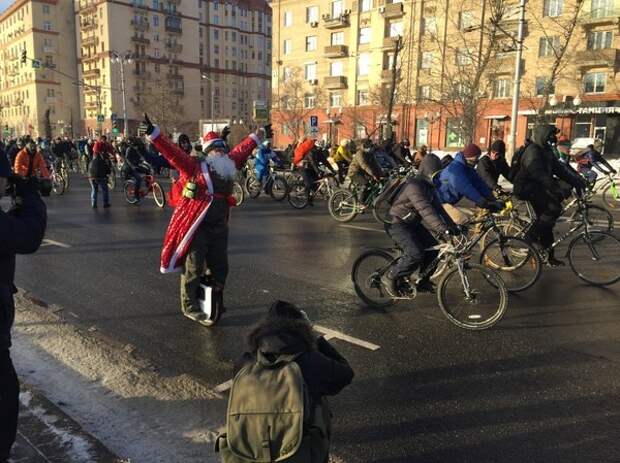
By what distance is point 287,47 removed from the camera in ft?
209

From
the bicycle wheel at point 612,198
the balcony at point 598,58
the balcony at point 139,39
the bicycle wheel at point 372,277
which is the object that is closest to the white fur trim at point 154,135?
the bicycle wheel at point 372,277

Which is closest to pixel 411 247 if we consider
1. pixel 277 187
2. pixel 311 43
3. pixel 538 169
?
pixel 538 169

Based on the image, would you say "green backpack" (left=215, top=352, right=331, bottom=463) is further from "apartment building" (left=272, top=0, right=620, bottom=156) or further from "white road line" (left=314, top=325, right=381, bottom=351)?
"apartment building" (left=272, top=0, right=620, bottom=156)

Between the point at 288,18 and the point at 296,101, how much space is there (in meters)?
11.0

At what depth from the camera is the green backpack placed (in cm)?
208

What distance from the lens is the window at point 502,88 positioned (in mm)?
44219

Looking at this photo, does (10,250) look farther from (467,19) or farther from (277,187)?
(467,19)

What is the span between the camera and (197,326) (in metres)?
5.31

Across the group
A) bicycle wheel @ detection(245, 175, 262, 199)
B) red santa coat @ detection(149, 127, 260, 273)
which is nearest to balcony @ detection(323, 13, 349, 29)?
bicycle wheel @ detection(245, 175, 262, 199)

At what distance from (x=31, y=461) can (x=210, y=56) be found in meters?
110

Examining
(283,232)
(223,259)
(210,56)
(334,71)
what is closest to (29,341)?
(223,259)

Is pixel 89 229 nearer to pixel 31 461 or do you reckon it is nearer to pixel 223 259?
pixel 223 259

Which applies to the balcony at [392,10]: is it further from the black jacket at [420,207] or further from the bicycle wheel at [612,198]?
the black jacket at [420,207]

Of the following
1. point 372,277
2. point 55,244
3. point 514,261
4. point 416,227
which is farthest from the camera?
point 55,244
